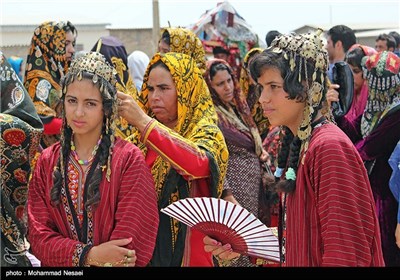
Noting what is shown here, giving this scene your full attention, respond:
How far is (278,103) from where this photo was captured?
311cm

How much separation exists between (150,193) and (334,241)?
951 millimetres

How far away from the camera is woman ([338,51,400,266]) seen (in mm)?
5195

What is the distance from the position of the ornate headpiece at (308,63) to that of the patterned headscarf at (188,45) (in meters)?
1.95

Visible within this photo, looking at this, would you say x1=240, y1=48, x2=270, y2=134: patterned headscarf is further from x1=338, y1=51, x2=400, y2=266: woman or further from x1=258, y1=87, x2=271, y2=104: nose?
x1=258, y1=87, x2=271, y2=104: nose

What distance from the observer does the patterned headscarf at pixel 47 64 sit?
5480 millimetres

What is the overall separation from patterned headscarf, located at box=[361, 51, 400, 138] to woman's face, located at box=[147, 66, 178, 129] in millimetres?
1790

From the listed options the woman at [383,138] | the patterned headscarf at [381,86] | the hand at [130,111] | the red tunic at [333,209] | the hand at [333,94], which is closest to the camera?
the red tunic at [333,209]

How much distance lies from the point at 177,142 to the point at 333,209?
114 centimetres

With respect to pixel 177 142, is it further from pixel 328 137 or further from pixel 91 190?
pixel 328 137

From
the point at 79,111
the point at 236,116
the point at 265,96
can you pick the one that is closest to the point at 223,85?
the point at 236,116

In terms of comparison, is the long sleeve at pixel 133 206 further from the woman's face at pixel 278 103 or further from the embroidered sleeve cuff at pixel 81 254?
the woman's face at pixel 278 103

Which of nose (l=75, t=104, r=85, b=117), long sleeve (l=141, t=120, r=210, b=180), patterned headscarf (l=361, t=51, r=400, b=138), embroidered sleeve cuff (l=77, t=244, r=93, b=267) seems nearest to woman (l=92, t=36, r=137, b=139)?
patterned headscarf (l=361, t=51, r=400, b=138)

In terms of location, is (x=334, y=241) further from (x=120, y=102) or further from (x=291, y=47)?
(x=120, y=102)

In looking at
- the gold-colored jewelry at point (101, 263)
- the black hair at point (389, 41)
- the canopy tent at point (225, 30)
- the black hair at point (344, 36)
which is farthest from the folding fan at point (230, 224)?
the black hair at point (389, 41)
